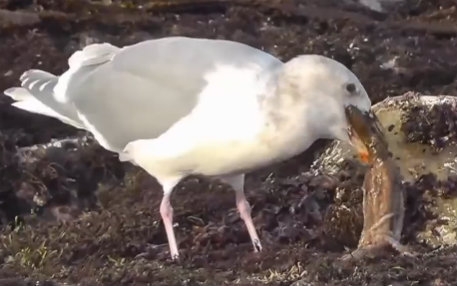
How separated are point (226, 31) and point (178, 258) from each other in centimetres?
374

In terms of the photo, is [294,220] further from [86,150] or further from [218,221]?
[86,150]

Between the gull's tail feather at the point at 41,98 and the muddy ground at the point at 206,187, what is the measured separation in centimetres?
50

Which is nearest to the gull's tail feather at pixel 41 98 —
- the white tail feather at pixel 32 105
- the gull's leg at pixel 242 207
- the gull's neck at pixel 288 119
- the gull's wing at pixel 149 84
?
the white tail feather at pixel 32 105

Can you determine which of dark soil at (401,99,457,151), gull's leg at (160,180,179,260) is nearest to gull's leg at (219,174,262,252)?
gull's leg at (160,180,179,260)

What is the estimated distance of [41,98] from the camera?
16.6 ft

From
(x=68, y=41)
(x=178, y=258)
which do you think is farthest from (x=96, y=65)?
(x=68, y=41)

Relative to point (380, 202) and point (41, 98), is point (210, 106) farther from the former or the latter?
point (41, 98)

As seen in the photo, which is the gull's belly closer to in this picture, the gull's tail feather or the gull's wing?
the gull's wing

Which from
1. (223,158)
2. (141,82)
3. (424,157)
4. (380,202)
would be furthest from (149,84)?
(424,157)

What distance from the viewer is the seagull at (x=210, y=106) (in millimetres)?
4055

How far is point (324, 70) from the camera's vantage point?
409 cm

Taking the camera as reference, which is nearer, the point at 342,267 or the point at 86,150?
the point at 342,267

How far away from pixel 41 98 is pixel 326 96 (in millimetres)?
1551

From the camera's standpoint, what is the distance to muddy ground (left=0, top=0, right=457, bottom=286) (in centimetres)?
418
